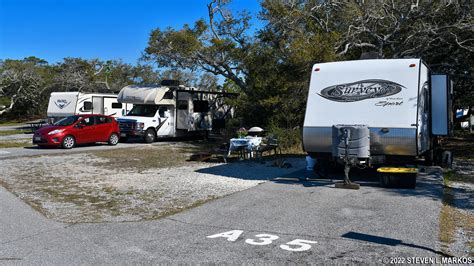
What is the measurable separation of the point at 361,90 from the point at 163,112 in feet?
46.0

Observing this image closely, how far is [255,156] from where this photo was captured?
14.8m

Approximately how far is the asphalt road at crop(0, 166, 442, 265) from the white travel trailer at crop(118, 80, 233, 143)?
43.5 feet

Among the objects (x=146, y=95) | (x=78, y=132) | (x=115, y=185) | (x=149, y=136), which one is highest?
(x=146, y=95)

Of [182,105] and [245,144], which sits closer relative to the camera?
[245,144]

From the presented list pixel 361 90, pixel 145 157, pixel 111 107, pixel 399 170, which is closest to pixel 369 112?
pixel 361 90

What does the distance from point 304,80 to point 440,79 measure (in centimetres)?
696

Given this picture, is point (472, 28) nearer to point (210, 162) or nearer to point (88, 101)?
point (210, 162)

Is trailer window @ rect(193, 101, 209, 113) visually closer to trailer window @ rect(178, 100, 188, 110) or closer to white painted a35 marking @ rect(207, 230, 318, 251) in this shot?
trailer window @ rect(178, 100, 188, 110)

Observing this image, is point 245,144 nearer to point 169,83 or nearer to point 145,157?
point 145,157

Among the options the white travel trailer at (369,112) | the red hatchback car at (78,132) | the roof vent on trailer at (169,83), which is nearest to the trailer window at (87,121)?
the red hatchback car at (78,132)

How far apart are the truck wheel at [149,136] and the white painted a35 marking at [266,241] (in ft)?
52.5

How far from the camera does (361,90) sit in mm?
9703

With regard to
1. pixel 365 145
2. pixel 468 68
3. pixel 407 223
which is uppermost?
pixel 468 68

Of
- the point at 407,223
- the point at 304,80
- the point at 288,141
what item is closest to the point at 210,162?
the point at 288,141
